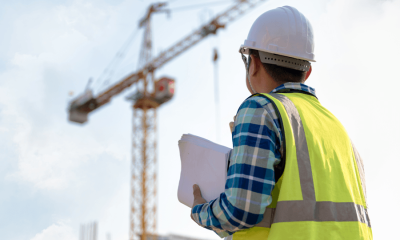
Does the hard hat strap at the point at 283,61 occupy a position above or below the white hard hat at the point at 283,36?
below

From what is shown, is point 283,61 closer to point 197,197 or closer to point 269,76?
point 269,76

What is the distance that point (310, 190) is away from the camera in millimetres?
1514

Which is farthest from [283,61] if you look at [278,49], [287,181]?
[287,181]

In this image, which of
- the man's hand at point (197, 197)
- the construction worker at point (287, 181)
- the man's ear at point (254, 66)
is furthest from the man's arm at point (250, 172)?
the man's ear at point (254, 66)

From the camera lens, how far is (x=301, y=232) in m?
1.47

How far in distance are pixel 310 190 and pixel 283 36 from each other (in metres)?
0.80

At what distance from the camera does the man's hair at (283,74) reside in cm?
187

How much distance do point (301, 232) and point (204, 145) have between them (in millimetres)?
553

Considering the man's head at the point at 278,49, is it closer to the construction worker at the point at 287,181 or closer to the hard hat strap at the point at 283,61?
the hard hat strap at the point at 283,61

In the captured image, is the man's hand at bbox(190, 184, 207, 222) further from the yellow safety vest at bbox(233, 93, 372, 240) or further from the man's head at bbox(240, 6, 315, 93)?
the man's head at bbox(240, 6, 315, 93)

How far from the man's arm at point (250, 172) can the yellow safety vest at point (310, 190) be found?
0.05 meters

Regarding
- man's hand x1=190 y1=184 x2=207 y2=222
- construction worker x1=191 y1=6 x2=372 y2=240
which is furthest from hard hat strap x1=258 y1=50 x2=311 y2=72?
man's hand x1=190 y1=184 x2=207 y2=222

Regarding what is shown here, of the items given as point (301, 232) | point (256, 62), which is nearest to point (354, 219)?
point (301, 232)

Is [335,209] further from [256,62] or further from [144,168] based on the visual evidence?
[144,168]
